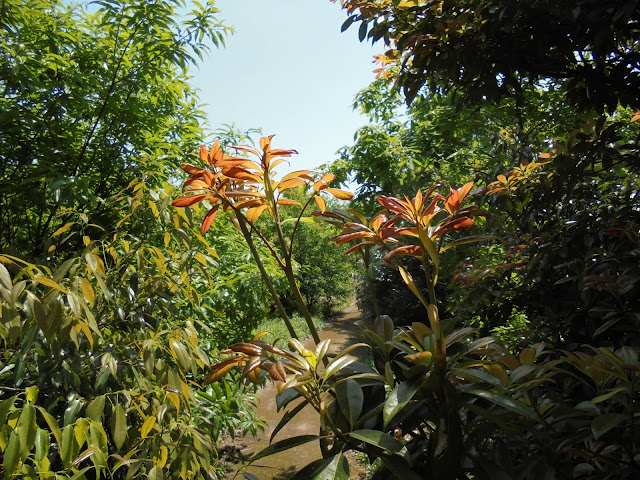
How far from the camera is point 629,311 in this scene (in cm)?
133

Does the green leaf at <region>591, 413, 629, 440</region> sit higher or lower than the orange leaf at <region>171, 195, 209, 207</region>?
lower

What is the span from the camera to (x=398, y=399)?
63cm

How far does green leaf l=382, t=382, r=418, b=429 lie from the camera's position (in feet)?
1.97

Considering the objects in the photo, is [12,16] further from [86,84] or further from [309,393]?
[309,393]

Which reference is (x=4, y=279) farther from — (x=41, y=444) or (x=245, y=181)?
(x=245, y=181)

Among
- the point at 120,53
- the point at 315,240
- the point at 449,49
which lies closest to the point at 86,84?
the point at 120,53

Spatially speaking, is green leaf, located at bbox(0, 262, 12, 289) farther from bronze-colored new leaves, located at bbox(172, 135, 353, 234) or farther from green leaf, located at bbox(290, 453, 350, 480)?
green leaf, located at bbox(290, 453, 350, 480)

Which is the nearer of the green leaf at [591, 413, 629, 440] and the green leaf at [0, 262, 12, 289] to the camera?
the green leaf at [591, 413, 629, 440]

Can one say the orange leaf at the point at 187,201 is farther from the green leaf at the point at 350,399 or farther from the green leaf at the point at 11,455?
the green leaf at the point at 11,455

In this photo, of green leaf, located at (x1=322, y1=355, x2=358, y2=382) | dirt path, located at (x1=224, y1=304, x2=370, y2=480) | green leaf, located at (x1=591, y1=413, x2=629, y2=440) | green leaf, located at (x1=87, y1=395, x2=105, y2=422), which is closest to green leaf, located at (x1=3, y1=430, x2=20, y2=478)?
green leaf, located at (x1=87, y1=395, x2=105, y2=422)

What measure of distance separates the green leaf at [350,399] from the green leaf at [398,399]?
0.07m

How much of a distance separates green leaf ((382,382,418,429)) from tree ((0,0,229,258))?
2.12 metres

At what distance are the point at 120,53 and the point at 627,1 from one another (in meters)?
2.81

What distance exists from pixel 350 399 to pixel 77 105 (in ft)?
9.23
